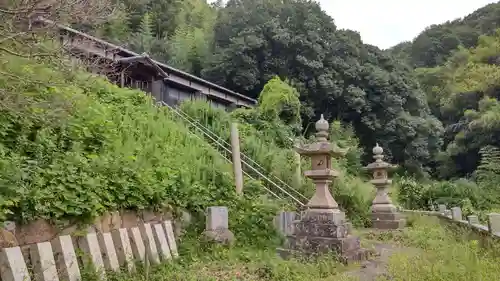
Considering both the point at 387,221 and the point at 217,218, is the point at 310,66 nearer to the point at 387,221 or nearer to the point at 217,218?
→ the point at 387,221

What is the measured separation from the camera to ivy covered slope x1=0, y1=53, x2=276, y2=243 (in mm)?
4199

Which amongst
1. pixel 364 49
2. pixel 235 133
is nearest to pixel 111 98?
pixel 235 133

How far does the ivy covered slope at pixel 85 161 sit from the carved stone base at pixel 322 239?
59 cm

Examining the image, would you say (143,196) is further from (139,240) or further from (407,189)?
(407,189)

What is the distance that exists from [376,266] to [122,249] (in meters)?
3.74

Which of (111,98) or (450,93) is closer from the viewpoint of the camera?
(111,98)

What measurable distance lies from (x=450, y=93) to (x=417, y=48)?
950 cm

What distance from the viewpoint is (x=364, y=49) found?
2478cm

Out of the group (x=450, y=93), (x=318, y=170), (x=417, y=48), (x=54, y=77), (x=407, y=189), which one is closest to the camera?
(x=54, y=77)

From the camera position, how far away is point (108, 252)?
4.48 meters

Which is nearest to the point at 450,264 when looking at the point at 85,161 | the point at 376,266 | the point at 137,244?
the point at 376,266

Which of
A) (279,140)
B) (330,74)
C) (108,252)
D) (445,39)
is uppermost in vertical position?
(445,39)

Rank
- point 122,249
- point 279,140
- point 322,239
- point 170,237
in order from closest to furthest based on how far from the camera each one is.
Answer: point 122,249 < point 170,237 < point 322,239 < point 279,140

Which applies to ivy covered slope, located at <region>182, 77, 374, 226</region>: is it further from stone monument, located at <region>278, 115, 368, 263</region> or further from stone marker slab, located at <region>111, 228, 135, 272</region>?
stone marker slab, located at <region>111, 228, 135, 272</region>
